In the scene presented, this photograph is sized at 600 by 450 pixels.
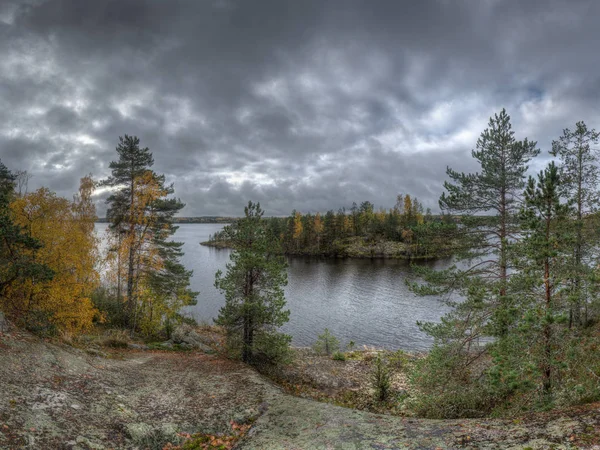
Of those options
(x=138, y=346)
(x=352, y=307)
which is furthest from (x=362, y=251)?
(x=138, y=346)

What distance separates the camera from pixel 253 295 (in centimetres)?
1300

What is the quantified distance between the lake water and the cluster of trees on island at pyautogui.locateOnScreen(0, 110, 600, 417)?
25.2ft

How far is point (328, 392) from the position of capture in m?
13.7

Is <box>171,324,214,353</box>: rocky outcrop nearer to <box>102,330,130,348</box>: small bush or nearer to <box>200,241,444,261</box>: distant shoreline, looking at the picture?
<box>102,330,130,348</box>: small bush

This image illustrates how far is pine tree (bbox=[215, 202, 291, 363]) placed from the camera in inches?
497

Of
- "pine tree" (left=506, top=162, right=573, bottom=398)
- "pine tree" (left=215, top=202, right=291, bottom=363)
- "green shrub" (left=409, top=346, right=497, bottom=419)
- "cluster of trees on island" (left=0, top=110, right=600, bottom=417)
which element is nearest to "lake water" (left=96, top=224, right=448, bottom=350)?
"cluster of trees on island" (left=0, top=110, right=600, bottom=417)

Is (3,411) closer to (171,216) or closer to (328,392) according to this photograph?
(328,392)

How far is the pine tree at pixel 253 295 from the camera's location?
41.4 ft

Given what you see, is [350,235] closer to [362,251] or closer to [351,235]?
[351,235]

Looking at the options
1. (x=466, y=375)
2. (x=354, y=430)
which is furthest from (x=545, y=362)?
(x=354, y=430)

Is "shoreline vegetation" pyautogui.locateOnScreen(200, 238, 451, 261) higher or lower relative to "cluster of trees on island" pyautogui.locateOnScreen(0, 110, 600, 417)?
lower

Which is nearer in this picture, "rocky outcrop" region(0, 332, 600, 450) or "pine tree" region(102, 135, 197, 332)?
"rocky outcrop" region(0, 332, 600, 450)

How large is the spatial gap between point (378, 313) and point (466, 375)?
79.8ft

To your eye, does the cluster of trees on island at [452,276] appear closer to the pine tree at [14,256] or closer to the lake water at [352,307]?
the pine tree at [14,256]
